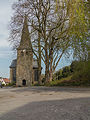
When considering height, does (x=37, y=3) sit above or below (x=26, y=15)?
above

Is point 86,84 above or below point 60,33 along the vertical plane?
below

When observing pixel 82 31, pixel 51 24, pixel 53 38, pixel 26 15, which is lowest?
pixel 82 31

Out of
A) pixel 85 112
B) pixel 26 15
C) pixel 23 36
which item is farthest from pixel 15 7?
pixel 85 112

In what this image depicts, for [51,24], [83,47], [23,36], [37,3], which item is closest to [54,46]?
[51,24]

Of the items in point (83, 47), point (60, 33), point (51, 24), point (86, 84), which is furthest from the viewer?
point (51, 24)

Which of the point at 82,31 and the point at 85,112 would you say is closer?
the point at 85,112

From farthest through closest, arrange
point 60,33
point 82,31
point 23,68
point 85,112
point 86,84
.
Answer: point 23,68 < point 60,33 < point 86,84 < point 82,31 < point 85,112

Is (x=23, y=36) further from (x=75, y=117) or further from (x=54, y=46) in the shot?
(x=75, y=117)

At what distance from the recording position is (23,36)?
70.0 feet

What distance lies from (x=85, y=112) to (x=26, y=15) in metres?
19.3

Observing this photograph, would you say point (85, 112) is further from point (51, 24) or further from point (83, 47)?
point (51, 24)

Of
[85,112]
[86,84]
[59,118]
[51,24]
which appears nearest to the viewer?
[59,118]

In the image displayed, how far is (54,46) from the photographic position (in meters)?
19.4

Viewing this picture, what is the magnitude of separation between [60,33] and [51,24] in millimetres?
2112
